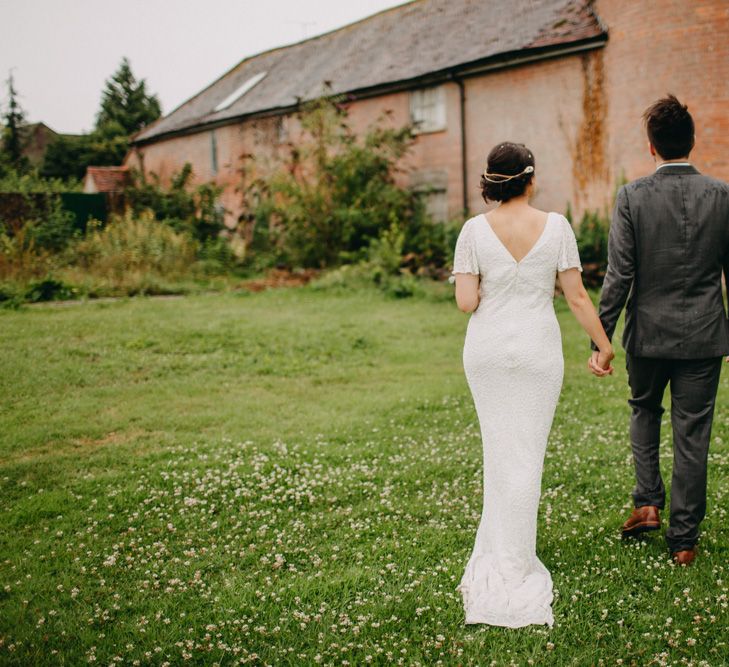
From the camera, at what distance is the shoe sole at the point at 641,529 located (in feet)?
13.4

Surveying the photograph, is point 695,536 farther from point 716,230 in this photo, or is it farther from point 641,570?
point 716,230

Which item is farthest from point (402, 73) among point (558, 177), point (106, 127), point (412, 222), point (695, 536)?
point (106, 127)

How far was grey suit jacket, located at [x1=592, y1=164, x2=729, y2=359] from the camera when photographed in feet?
12.3

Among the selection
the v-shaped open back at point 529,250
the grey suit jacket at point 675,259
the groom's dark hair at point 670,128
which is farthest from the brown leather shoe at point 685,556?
the groom's dark hair at point 670,128

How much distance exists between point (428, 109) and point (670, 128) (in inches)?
630

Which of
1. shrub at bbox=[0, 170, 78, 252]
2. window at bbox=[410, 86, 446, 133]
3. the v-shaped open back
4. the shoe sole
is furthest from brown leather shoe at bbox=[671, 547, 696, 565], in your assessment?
window at bbox=[410, 86, 446, 133]

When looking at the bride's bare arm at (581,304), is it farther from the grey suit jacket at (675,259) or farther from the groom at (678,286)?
the grey suit jacket at (675,259)

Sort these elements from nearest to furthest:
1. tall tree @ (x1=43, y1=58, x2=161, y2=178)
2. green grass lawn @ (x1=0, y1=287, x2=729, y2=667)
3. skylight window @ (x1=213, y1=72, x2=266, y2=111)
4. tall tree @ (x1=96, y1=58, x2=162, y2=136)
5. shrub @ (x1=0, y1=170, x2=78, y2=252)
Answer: green grass lawn @ (x1=0, y1=287, x2=729, y2=667)
shrub @ (x1=0, y1=170, x2=78, y2=252)
skylight window @ (x1=213, y1=72, x2=266, y2=111)
tall tree @ (x1=43, y1=58, x2=161, y2=178)
tall tree @ (x1=96, y1=58, x2=162, y2=136)

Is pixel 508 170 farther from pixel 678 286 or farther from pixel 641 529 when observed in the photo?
pixel 641 529

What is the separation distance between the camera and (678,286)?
3803 millimetres

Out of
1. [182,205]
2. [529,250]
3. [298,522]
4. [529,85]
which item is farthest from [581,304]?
[182,205]

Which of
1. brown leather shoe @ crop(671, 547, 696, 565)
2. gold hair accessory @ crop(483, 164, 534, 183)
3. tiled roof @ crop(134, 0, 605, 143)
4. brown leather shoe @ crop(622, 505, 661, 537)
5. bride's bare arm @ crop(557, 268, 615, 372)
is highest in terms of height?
tiled roof @ crop(134, 0, 605, 143)

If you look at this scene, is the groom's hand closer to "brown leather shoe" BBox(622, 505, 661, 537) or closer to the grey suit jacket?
the grey suit jacket

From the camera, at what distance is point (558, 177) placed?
15977 millimetres
